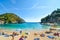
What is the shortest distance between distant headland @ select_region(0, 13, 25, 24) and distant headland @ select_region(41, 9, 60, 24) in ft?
1.30

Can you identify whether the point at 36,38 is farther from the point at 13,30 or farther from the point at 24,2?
the point at 24,2

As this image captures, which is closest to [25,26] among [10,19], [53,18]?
[10,19]

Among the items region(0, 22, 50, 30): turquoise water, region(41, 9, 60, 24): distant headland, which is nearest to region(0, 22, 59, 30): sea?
region(0, 22, 50, 30): turquoise water

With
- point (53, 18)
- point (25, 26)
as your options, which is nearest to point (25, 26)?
point (25, 26)

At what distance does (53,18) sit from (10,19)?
0.78m

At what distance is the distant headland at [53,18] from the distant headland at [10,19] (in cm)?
39

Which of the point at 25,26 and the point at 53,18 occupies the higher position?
the point at 53,18

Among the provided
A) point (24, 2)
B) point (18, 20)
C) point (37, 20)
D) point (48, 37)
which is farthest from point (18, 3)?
point (48, 37)

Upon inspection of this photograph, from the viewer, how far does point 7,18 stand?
91.1 inches

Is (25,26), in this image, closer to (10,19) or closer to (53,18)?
(10,19)

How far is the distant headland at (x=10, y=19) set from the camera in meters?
2.27

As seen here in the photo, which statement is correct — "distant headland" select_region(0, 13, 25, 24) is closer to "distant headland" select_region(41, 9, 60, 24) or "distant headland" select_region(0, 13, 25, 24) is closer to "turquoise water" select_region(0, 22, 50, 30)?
"turquoise water" select_region(0, 22, 50, 30)

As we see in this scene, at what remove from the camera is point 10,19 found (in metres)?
2.31

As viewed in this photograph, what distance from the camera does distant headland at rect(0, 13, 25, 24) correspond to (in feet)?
7.46
